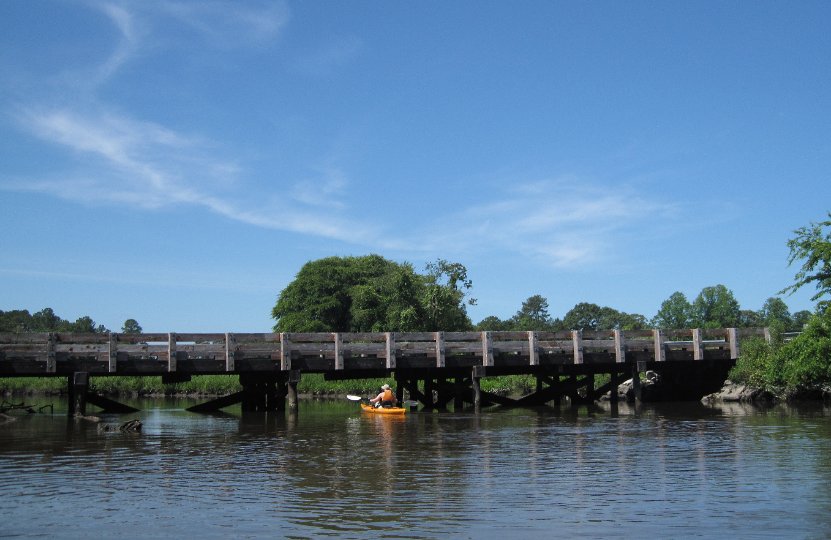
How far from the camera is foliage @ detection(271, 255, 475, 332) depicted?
59.2 meters

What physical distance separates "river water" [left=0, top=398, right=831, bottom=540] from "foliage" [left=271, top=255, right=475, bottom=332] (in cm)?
3212

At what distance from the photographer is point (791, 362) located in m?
32.2

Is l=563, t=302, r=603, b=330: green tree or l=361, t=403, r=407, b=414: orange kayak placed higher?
l=563, t=302, r=603, b=330: green tree

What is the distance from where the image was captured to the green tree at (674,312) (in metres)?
122

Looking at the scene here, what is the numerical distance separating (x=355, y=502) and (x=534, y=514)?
9.12ft

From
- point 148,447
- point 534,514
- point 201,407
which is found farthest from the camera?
point 201,407

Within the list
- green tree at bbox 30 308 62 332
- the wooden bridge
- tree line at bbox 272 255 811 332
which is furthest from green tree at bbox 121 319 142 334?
the wooden bridge

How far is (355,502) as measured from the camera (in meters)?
12.8

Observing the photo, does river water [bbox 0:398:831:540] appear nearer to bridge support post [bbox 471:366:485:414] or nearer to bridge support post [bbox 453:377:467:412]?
bridge support post [bbox 471:366:485:414]

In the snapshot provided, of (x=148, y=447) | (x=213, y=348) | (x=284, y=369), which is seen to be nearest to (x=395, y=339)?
(x=284, y=369)

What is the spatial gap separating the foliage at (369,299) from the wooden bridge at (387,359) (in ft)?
63.2

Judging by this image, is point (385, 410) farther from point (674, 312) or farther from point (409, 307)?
point (674, 312)

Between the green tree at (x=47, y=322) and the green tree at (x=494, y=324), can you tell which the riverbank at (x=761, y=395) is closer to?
Result: the green tree at (x=494, y=324)

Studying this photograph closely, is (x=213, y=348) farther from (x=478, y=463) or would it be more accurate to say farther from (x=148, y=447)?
(x=478, y=463)
